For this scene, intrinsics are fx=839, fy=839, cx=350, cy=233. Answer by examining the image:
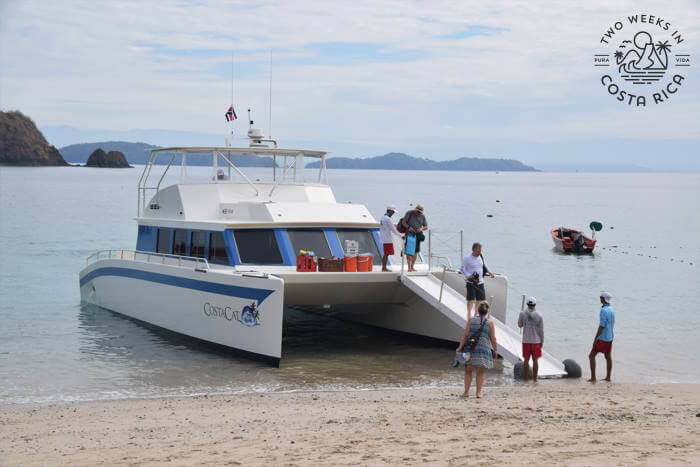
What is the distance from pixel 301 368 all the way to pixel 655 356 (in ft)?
24.3

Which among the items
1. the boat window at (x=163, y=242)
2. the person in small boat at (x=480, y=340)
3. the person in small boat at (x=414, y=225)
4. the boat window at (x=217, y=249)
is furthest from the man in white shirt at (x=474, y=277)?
the boat window at (x=163, y=242)

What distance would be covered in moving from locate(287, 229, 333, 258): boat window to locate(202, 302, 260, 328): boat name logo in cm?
188

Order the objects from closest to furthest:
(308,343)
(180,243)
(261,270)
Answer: (261,270) → (308,343) → (180,243)

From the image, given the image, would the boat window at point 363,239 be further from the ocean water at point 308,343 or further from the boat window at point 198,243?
the boat window at point 198,243

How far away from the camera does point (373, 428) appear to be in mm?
10117

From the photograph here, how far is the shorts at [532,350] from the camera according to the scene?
1362 centimetres

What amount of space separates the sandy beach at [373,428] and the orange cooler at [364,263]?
351 centimetres

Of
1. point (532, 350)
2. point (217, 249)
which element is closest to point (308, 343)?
point (217, 249)

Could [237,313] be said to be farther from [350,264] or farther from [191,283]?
[350,264]

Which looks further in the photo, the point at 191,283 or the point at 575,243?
the point at 575,243

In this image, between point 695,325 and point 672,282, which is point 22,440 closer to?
point 695,325

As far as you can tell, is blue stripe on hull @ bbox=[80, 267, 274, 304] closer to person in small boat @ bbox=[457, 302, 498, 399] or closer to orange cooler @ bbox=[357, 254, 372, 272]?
orange cooler @ bbox=[357, 254, 372, 272]

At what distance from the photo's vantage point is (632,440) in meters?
9.26

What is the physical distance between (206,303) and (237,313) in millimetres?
1131
